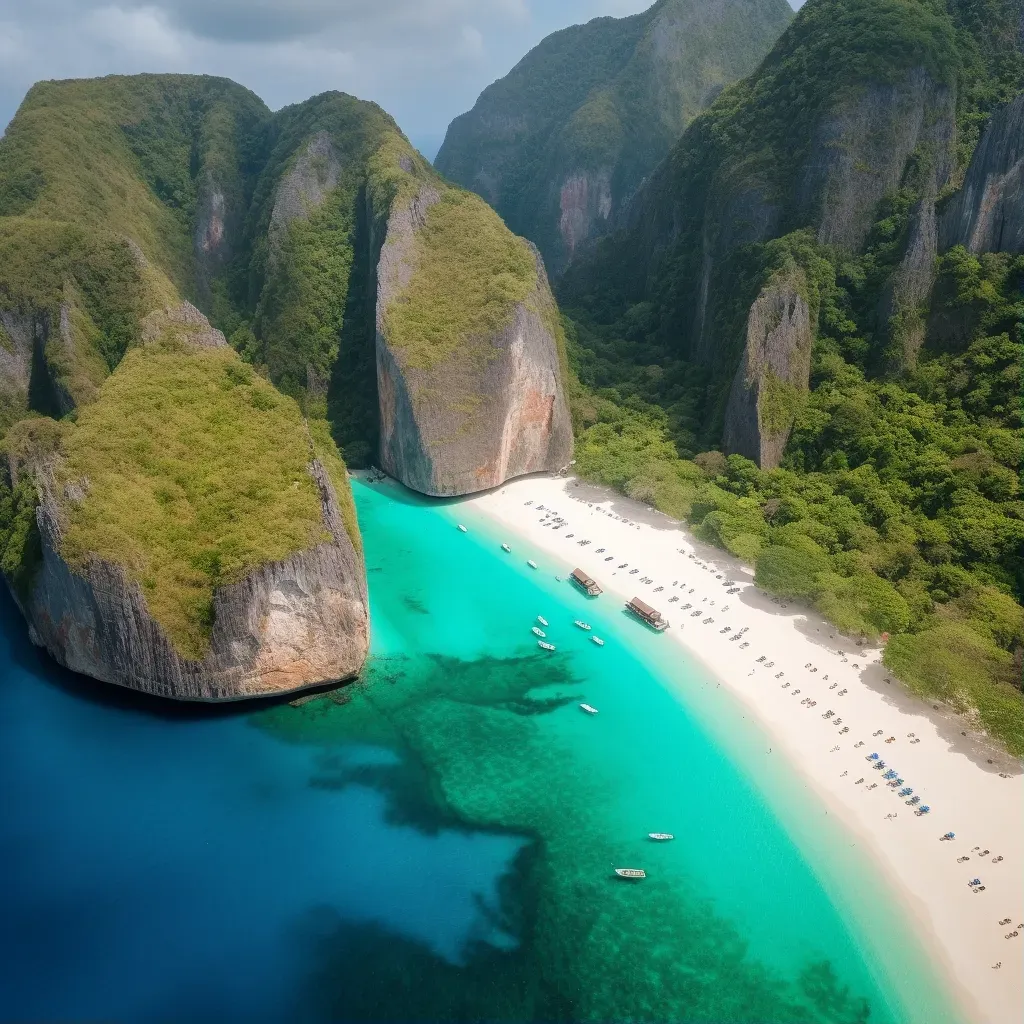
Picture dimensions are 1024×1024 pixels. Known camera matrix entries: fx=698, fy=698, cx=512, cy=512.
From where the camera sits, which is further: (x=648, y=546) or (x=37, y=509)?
(x=648, y=546)

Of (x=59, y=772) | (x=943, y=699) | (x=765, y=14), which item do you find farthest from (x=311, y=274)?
(x=765, y=14)

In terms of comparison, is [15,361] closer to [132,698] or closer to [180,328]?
[180,328]

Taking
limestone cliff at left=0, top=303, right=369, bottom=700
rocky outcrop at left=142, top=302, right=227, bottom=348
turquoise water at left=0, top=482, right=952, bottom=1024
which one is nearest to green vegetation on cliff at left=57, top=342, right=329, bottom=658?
limestone cliff at left=0, top=303, right=369, bottom=700

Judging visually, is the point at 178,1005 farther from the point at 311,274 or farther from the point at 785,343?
the point at 311,274

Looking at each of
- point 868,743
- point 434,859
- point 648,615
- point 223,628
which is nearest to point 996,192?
point 648,615

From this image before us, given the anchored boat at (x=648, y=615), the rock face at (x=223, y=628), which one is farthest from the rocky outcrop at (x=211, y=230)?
the anchored boat at (x=648, y=615)
